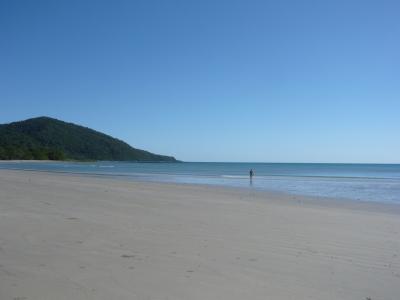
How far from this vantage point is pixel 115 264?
6.20 m

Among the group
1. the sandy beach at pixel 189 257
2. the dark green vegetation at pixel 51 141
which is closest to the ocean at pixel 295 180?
the sandy beach at pixel 189 257

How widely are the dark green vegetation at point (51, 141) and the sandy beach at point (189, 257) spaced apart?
142043 mm

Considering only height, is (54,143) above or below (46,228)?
above

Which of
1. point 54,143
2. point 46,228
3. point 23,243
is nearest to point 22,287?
point 23,243

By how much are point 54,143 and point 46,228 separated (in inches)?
6975

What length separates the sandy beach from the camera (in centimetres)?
519

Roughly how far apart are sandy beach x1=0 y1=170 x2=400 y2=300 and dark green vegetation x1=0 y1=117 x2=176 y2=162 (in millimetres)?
142043

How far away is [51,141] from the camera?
176 metres

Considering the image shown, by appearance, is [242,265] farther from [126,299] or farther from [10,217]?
[10,217]

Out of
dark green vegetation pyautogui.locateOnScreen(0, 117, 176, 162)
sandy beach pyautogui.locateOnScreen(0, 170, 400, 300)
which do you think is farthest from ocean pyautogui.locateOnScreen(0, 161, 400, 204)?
dark green vegetation pyautogui.locateOnScreen(0, 117, 176, 162)

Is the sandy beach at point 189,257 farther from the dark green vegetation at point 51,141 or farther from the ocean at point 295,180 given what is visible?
the dark green vegetation at point 51,141

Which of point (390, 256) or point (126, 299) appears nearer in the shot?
point (126, 299)

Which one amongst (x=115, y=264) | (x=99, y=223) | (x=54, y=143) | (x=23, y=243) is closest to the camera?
(x=115, y=264)

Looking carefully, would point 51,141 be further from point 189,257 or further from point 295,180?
point 189,257
